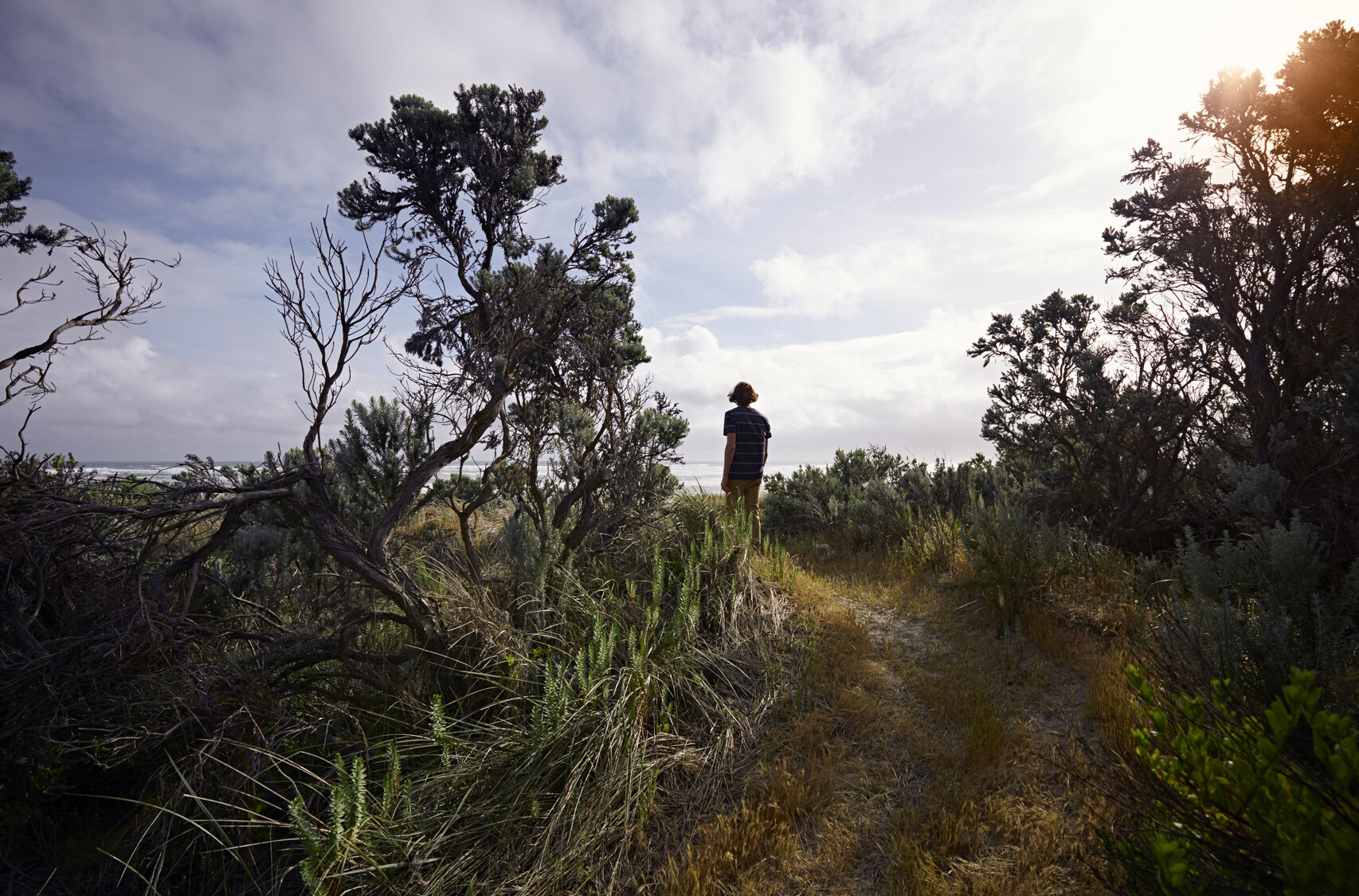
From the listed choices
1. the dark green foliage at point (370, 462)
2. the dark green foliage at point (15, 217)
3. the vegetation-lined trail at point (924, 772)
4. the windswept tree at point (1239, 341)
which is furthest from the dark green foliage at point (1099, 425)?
the dark green foliage at point (15, 217)

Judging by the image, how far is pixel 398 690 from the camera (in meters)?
3.54

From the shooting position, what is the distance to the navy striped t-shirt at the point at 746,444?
7.28 meters

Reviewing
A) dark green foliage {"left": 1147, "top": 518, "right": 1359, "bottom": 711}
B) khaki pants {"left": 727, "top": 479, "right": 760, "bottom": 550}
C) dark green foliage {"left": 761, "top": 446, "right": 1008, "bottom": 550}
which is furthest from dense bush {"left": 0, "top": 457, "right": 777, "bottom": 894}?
dark green foliage {"left": 761, "top": 446, "right": 1008, "bottom": 550}

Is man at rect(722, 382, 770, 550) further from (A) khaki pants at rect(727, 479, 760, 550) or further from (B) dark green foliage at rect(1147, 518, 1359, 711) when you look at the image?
(B) dark green foliage at rect(1147, 518, 1359, 711)

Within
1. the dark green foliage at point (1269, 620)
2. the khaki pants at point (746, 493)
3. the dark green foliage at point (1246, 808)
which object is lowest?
the dark green foliage at point (1246, 808)

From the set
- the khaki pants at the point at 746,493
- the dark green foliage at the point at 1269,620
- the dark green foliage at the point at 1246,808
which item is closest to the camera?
the dark green foliage at the point at 1246,808

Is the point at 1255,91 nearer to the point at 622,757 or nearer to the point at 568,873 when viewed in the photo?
the point at 622,757

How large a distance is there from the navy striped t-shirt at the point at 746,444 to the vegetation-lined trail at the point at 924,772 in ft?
8.35

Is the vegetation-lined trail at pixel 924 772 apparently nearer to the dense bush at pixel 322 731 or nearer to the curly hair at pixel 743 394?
the dense bush at pixel 322 731

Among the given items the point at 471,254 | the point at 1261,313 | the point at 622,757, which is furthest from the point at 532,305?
the point at 1261,313

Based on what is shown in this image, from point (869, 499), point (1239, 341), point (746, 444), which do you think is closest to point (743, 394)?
point (746, 444)

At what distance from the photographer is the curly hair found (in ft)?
24.5

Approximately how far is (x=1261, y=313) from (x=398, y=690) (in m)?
7.21

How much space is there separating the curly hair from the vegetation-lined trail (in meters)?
3.19
